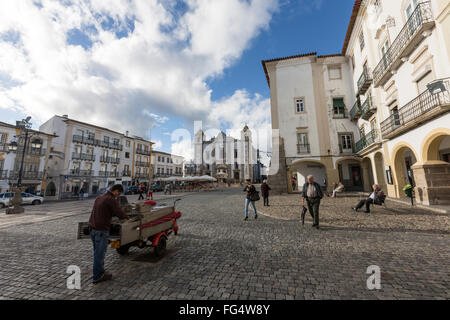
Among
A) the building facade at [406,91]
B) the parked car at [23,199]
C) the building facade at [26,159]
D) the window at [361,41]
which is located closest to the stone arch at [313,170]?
the building facade at [406,91]

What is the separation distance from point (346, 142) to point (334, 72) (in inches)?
284

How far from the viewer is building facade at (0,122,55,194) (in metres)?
22.8

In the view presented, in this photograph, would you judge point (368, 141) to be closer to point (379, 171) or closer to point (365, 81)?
point (379, 171)

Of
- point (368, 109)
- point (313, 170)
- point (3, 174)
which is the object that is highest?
point (368, 109)

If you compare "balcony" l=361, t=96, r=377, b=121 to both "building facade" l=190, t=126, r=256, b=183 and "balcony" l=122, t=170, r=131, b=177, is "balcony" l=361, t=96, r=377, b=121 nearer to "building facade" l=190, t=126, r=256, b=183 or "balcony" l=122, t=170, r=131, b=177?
"building facade" l=190, t=126, r=256, b=183

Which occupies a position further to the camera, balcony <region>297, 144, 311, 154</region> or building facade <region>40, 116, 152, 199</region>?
building facade <region>40, 116, 152, 199</region>

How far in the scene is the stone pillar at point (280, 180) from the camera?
17500mm

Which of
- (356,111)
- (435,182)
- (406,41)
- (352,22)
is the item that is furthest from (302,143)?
(352,22)

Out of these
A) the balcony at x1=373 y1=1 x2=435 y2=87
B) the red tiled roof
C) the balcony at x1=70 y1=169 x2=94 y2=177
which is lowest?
the balcony at x1=70 y1=169 x2=94 y2=177

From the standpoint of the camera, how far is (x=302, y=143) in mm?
18297

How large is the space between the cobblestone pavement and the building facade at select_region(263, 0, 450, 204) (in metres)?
5.67

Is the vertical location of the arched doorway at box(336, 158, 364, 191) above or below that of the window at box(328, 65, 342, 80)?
below

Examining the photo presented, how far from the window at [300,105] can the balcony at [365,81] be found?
15.0 ft

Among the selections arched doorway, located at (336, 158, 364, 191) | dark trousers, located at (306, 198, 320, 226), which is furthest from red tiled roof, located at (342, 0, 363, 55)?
dark trousers, located at (306, 198, 320, 226)
